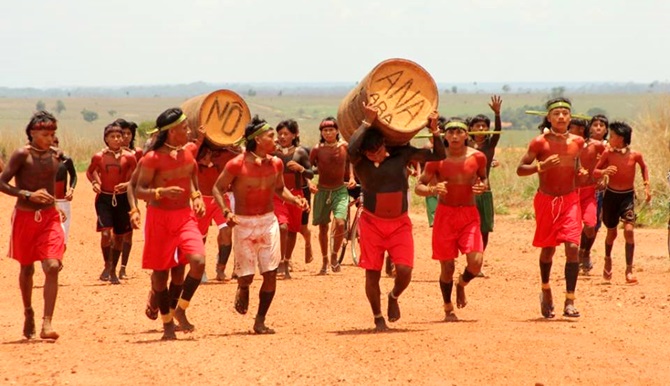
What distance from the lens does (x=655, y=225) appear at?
75.5 feet

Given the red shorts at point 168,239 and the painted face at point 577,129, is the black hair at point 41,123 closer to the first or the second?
the red shorts at point 168,239

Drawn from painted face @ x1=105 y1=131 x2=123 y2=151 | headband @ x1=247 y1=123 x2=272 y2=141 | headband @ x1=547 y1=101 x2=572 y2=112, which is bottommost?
painted face @ x1=105 y1=131 x2=123 y2=151

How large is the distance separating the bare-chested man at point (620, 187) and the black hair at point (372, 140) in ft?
16.1

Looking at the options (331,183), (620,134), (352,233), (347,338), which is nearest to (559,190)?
(347,338)

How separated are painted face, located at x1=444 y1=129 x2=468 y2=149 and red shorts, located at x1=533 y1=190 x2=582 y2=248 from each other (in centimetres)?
99

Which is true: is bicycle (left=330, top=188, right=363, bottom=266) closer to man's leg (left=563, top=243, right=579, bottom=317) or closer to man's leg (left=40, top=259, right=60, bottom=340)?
man's leg (left=563, top=243, right=579, bottom=317)

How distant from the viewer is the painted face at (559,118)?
12648 mm

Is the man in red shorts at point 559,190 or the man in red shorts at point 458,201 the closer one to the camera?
the man in red shorts at point 458,201

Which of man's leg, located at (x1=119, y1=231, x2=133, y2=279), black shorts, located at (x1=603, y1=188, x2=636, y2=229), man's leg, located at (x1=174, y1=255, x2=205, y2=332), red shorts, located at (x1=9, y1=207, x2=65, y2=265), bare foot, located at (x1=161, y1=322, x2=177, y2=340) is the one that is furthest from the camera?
man's leg, located at (x1=119, y1=231, x2=133, y2=279)

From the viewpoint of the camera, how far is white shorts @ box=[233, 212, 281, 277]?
1190cm

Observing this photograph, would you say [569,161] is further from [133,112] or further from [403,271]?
[133,112]

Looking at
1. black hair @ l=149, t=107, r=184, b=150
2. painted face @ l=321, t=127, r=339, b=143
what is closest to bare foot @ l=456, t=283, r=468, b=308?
black hair @ l=149, t=107, r=184, b=150

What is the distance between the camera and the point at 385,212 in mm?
11914

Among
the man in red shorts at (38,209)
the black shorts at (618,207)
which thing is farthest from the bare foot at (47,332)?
the black shorts at (618,207)
